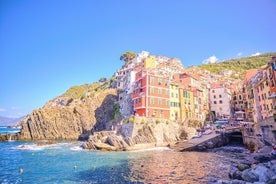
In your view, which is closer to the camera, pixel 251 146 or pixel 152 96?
pixel 251 146

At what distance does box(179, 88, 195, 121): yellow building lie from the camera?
52947 mm

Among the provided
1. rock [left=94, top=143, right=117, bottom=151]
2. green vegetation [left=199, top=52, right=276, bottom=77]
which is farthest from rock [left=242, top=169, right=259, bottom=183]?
green vegetation [left=199, top=52, right=276, bottom=77]

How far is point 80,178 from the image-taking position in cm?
1839

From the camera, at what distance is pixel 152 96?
45.9m

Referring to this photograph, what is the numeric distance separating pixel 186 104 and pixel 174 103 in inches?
220

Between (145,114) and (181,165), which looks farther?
(145,114)

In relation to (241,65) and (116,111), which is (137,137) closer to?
(116,111)

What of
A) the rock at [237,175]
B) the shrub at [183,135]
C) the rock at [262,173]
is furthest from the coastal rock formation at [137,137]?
the rock at [262,173]

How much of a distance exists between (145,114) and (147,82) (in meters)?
8.30

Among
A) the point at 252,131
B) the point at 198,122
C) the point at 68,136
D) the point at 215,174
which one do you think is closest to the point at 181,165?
the point at 215,174

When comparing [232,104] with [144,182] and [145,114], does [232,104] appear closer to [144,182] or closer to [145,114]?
[145,114]

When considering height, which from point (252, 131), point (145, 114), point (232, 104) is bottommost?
point (252, 131)

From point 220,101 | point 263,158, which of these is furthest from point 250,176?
point 220,101

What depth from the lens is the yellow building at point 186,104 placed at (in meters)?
52.9
